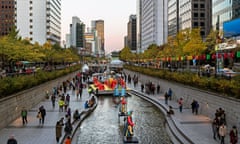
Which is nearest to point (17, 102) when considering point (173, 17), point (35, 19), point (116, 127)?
point (116, 127)

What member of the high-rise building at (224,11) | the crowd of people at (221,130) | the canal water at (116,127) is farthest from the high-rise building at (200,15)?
the crowd of people at (221,130)

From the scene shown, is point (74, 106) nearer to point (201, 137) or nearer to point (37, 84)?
point (37, 84)

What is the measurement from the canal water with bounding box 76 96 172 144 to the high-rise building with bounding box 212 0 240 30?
47546 millimetres

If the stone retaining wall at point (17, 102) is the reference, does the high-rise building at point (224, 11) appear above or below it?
above

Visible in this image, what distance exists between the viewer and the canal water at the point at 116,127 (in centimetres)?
2403

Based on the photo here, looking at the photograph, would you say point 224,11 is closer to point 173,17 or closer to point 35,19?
point 173,17

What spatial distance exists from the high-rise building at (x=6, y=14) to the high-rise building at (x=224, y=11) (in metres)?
98.0

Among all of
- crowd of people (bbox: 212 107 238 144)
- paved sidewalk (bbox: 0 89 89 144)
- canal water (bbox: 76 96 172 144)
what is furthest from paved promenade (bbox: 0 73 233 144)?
canal water (bbox: 76 96 172 144)

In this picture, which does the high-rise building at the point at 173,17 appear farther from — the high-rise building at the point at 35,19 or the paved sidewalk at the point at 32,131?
the paved sidewalk at the point at 32,131

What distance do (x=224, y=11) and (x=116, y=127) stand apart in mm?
64319

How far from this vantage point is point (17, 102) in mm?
30375

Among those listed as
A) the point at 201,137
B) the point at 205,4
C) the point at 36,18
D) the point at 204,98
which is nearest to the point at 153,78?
the point at 204,98

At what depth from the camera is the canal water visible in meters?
24.0

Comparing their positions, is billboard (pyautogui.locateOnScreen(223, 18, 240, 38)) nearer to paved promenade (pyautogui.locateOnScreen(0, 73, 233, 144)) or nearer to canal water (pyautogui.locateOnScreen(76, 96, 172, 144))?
canal water (pyautogui.locateOnScreen(76, 96, 172, 144))
